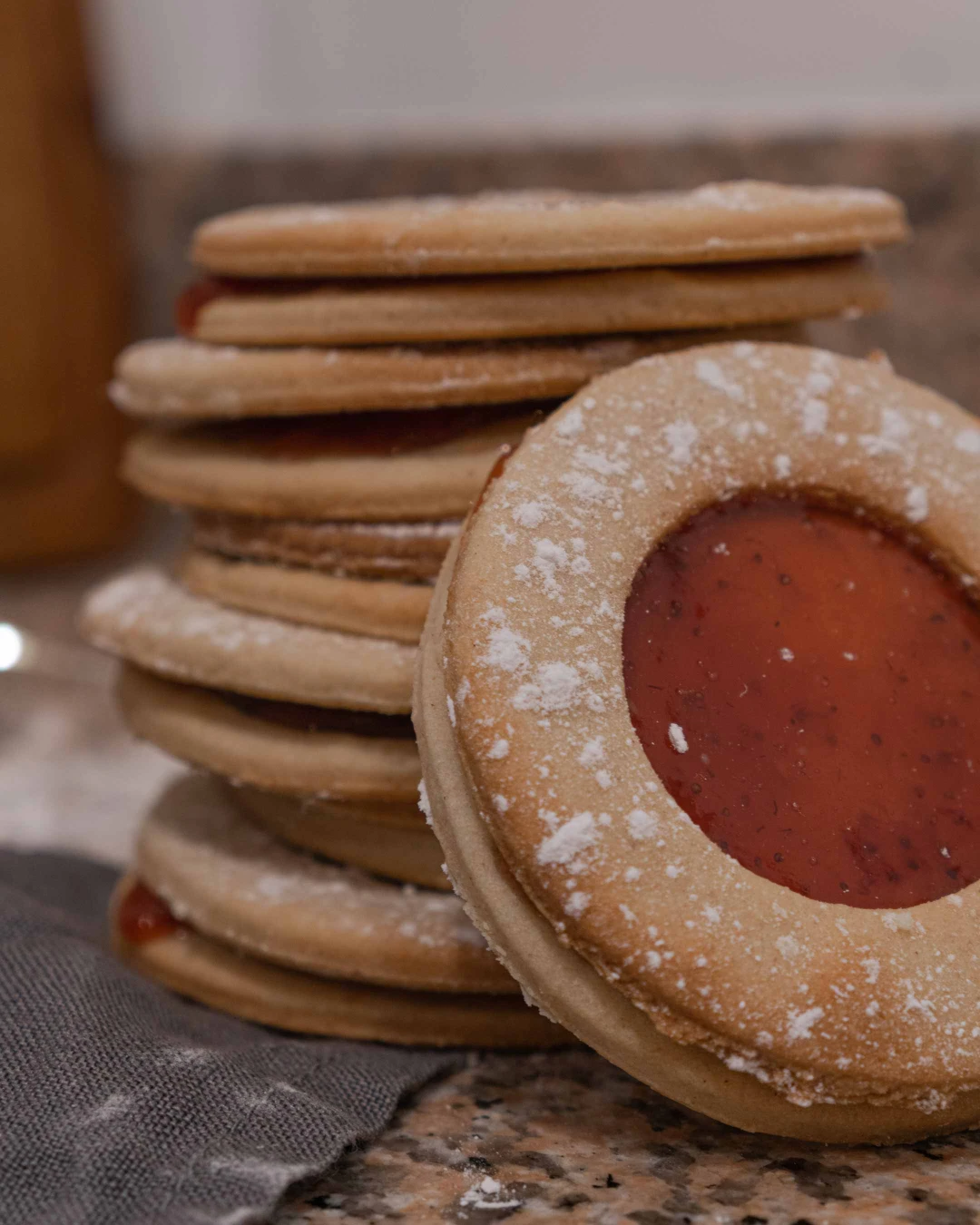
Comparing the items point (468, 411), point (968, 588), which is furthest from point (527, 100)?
point (968, 588)

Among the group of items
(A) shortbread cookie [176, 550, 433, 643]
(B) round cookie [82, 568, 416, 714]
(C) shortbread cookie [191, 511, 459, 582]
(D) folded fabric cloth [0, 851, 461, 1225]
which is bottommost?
(D) folded fabric cloth [0, 851, 461, 1225]

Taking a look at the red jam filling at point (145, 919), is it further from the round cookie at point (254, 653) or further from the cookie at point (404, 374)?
the cookie at point (404, 374)

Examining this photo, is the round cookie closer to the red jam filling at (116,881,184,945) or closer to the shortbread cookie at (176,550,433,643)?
the shortbread cookie at (176,550,433,643)

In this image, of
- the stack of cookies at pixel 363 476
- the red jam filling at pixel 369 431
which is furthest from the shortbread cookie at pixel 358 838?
the red jam filling at pixel 369 431

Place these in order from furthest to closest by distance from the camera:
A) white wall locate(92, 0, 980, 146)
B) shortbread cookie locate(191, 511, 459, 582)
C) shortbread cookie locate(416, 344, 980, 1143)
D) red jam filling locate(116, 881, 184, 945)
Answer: white wall locate(92, 0, 980, 146)
red jam filling locate(116, 881, 184, 945)
shortbread cookie locate(191, 511, 459, 582)
shortbread cookie locate(416, 344, 980, 1143)

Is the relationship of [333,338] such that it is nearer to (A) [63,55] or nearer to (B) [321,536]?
(B) [321,536]

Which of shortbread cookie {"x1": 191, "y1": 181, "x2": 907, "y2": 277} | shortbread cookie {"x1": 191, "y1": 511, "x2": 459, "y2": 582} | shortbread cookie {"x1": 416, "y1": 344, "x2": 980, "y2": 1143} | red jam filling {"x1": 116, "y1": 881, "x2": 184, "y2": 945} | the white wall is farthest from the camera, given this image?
the white wall

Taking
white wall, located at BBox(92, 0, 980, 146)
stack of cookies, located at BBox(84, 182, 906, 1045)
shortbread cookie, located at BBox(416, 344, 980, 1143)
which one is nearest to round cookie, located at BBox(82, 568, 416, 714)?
stack of cookies, located at BBox(84, 182, 906, 1045)
